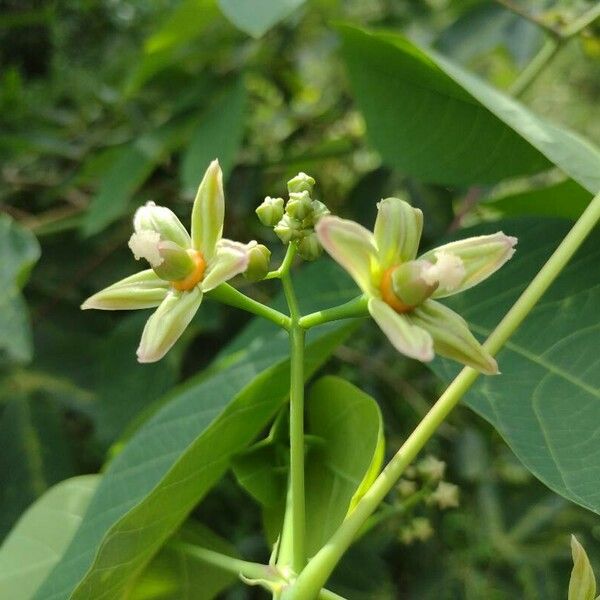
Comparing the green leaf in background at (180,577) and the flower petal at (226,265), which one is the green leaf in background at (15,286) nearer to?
the green leaf in background at (180,577)

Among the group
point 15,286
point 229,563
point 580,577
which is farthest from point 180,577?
point 15,286

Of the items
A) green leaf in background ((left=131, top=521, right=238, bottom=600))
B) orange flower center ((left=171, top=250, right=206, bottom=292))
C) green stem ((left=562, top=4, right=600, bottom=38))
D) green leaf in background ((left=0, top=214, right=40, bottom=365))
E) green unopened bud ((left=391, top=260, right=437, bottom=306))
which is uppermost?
green stem ((left=562, top=4, right=600, bottom=38))

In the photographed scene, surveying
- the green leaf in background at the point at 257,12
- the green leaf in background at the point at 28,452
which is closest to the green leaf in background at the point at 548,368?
the green leaf in background at the point at 257,12

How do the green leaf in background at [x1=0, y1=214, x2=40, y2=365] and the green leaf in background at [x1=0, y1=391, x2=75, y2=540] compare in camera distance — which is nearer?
the green leaf in background at [x1=0, y1=214, x2=40, y2=365]

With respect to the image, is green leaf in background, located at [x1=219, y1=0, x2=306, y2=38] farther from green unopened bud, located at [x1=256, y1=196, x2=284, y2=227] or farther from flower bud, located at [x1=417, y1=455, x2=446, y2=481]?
flower bud, located at [x1=417, y1=455, x2=446, y2=481]

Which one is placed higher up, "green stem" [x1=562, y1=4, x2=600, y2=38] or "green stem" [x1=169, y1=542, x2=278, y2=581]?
"green stem" [x1=562, y1=4, x2=600, y2=38]

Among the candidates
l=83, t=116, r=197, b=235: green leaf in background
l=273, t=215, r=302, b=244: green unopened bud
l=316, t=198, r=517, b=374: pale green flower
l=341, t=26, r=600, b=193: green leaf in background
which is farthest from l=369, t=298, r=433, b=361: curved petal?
l=83, t=116, r=197, b=235: green leaf in background
